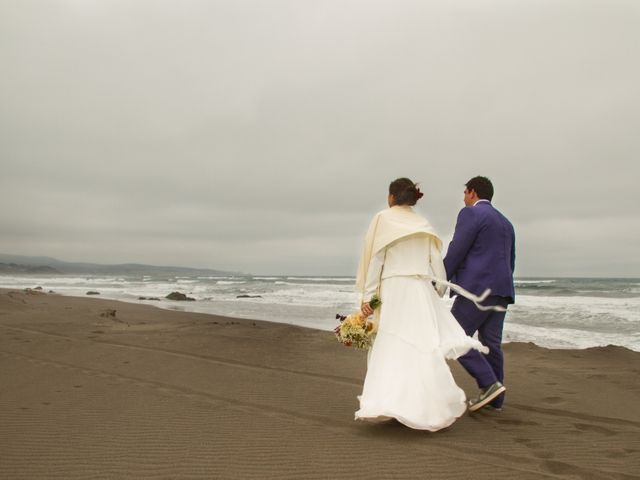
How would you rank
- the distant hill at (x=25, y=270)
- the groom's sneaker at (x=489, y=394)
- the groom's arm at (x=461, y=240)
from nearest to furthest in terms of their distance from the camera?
the groom's sneaker at (x=489, y=394) → the groom's arm at (x=461, y=240) → the distant hill at (x=25, y=270)

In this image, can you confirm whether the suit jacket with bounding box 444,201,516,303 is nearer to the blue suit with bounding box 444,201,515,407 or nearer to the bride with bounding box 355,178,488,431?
the blue suit with bounding box 444,201,515,407

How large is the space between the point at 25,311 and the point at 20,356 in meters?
7.45

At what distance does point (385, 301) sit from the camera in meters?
4.38

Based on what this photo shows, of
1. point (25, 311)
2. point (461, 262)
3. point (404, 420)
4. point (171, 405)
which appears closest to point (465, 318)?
point (461, 262)

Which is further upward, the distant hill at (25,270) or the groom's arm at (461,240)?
the groom's arm at (461,240)

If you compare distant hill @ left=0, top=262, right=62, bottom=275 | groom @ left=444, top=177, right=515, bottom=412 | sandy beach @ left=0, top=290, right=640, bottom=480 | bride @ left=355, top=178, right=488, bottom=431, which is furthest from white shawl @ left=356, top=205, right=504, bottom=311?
distant hill @ left=0, top=262, right=62, bottom=275

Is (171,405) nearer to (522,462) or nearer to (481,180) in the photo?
(522,462)

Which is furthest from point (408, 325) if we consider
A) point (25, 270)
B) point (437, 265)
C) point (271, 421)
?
point (25, 270)

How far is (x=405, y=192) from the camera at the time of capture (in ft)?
14.8

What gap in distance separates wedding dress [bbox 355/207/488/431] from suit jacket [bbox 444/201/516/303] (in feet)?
1.01

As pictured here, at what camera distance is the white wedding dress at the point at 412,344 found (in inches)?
158

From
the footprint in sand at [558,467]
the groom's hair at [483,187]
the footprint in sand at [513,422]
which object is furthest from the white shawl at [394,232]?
the footprint in sand at [558,467]

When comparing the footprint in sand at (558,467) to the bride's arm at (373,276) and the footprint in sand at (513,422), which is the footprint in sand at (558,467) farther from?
the bride's arm at (373,276)

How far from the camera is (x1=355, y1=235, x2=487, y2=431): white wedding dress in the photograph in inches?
158
